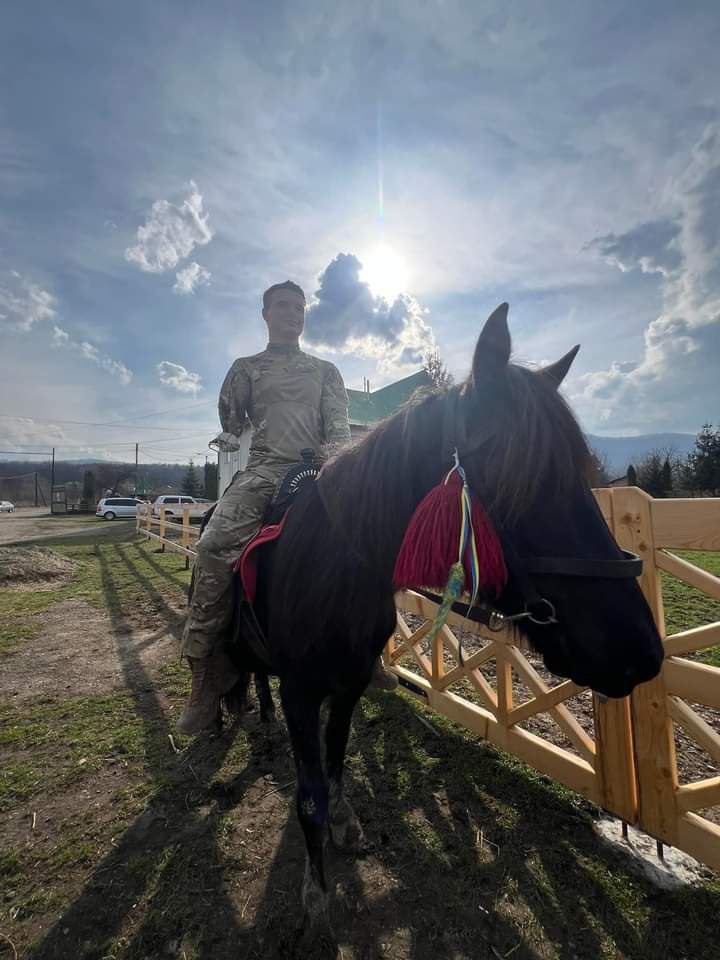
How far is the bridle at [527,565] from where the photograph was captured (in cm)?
128

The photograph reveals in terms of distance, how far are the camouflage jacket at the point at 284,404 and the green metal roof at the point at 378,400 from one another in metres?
19.3

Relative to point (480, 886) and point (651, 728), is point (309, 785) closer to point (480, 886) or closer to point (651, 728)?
point (480, 886)

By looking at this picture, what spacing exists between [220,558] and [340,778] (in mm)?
1606

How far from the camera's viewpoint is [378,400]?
29.9 m

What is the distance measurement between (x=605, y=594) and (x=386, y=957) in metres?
1.90

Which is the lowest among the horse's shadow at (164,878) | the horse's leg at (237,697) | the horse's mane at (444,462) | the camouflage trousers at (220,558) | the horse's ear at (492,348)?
the horse's shadow at (164,878)

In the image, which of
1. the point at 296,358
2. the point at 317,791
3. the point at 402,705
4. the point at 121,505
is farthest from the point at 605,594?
the point at 121,505

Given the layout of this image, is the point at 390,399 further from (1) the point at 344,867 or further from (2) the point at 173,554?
(1) the point at 344,867

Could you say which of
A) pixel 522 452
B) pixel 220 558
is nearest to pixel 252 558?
pixel 220 558

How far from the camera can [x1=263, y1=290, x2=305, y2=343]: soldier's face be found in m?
2.97

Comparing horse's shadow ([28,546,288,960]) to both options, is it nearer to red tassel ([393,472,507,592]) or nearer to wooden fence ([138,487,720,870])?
wooden fence ([138,487,720,870])

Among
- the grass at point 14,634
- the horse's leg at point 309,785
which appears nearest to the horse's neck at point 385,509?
the horse's leg at point 309,785

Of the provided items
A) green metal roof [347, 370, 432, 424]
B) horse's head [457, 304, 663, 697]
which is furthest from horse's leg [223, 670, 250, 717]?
green metal roof [347, 370, 432, 424]

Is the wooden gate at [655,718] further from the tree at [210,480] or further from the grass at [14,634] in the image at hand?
the tree at [210,480]
